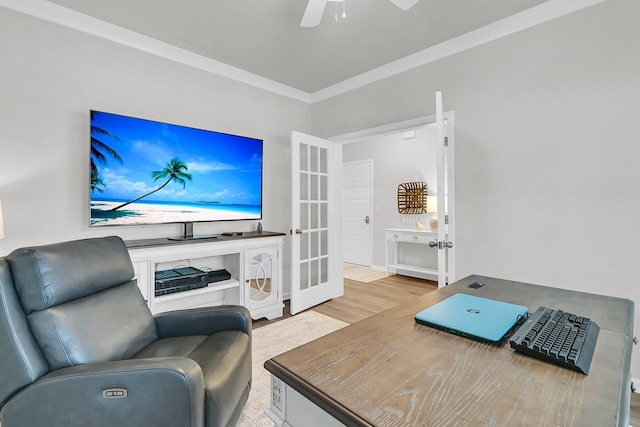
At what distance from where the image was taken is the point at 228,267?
313 cm

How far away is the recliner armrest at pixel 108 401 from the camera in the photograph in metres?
1.08

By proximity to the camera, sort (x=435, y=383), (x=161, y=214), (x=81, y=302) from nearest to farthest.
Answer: (x=435, y=383) < (x=81, y=302) < (x=161, y=214)

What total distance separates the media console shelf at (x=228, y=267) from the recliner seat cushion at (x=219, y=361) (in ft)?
3.05

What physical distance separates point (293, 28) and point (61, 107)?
6.26 ft

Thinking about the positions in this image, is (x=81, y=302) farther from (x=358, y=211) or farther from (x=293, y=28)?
(x=358, y=211)

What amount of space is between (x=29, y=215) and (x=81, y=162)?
513 mm

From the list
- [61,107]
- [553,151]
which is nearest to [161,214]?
[61,107]

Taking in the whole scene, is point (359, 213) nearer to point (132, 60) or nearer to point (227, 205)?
point (227, 205)

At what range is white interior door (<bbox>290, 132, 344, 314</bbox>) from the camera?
3348 millimetres

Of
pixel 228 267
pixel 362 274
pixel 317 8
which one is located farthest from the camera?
pixel 362 274

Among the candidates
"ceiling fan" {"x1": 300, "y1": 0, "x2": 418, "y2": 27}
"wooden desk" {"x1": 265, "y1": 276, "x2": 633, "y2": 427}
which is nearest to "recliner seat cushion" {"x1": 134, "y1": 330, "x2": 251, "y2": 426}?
"wooden desk" {"x1": 265, "y1": 276, "x2": 633, "y2": 427}

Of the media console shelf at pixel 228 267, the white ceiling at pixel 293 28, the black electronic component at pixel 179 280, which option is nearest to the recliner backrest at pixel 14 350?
the media console shelf at pixel 228 267

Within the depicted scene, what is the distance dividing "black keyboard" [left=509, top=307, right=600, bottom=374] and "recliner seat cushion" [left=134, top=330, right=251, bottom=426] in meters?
1.12

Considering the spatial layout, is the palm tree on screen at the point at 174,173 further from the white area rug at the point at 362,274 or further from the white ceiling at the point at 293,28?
the white area rug at the point at 362,274
